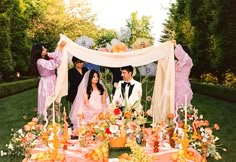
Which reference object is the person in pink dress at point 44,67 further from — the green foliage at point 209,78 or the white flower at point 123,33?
the green foliage at point 209,78

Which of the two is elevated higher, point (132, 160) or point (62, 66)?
point (62, 66)

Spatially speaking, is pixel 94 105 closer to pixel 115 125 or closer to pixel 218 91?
pixel 115 125

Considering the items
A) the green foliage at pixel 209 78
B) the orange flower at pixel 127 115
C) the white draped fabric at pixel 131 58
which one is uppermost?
the white draped fabric at pixel 131 58

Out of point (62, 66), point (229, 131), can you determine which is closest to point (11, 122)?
point (62, 66)

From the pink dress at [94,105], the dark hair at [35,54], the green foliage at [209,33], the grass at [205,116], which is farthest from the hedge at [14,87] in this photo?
the pink dress at [94,105]

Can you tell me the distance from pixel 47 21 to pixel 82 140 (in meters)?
29.9

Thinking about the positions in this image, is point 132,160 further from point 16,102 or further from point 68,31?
point 68,31

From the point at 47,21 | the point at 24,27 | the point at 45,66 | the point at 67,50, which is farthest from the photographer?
the point at 47,21

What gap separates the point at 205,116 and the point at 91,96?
16.7 ft

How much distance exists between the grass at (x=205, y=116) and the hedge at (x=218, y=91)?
28 centimetres

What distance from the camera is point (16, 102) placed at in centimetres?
1802

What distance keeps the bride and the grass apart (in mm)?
1666

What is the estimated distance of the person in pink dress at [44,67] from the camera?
8977 millimetres

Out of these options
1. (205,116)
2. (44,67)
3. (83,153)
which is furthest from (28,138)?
(205,116)
